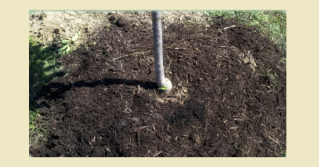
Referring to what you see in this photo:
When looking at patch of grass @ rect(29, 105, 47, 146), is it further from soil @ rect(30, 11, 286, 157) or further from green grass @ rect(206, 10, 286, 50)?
green grass @ rect(206, 10, 286, 50)

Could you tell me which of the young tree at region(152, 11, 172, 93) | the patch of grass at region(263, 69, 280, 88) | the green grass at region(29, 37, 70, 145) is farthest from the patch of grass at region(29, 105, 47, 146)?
the patch of grass at region(263, 69, 280, 88)

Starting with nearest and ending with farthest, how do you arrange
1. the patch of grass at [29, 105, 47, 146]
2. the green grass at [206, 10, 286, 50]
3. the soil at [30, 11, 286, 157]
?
the soil at [30, 11, 286, 157] < the patch of grass at [29, 105, 47, 146] < the green grass at [206, 10, 286, 50]

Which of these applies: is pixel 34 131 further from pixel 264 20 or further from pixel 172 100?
pixel 264 20

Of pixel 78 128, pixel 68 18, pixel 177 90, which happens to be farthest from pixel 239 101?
pixel 68 18

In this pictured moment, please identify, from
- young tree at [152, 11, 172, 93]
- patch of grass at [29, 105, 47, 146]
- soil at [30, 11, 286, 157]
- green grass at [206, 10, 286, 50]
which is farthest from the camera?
green grass at [206, 10, 286, 50]

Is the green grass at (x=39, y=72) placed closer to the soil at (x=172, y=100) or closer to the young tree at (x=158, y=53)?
the soil at (x=172, y=100)

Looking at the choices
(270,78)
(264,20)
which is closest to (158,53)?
(270,78)

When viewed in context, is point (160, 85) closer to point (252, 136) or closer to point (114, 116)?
point (114, 116)

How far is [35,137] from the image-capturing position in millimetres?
4309

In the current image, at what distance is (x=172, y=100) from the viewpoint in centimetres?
439

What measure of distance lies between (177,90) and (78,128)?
1699 millimetres

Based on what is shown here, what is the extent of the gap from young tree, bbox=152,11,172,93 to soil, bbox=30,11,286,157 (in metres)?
0.19

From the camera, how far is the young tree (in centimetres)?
363

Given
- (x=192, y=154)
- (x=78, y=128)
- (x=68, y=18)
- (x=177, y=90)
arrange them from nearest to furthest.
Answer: (x=192, y=154)
(x=78, y=128)
(x=177, y=90)
(x=68, y=18)
